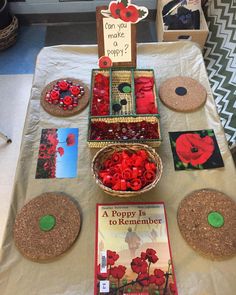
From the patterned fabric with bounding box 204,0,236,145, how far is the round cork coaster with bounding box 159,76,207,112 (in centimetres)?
32

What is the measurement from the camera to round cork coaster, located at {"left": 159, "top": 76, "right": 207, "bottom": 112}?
3.59 feet

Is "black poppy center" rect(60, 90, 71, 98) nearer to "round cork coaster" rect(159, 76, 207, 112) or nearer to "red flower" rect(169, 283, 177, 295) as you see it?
"round cork coaster" rect(159, 76, 207, 112)

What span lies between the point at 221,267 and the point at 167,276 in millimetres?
153

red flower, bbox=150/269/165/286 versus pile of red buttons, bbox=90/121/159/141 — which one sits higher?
pile of red buttons, bbox=90/121/159/141

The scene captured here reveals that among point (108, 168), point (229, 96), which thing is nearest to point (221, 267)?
point (108, 168)

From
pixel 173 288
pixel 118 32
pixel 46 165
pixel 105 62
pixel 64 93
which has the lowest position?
pixel 173 288

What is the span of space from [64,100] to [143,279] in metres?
0.71

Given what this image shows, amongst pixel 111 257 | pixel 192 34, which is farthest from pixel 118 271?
pixel 192 34

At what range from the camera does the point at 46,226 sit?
32.3 inches

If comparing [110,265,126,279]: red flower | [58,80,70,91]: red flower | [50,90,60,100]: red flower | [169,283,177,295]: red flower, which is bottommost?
[169,283,177,295]: red flower

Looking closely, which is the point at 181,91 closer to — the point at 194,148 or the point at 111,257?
the point at 194,148

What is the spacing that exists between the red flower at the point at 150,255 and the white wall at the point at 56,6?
86.8 inches

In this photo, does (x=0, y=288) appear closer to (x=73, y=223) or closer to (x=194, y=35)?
(x=73, y=223)

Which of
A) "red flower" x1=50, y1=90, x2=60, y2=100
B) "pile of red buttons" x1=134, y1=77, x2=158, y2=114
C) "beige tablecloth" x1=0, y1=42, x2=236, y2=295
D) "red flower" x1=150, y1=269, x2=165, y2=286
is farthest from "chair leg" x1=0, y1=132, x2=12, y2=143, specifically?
"red flower" x1=150, y1=269, x2=165, y2=286
